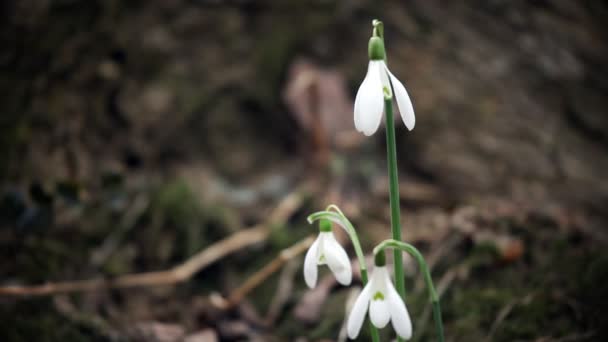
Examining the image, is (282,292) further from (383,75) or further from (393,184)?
(383,75)

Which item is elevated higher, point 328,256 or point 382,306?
point 328,256

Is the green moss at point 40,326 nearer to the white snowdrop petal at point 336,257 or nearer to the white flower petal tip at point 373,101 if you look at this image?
the white snowdrop petal at point 336,257

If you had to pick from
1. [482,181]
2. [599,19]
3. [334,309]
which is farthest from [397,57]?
[334,309]

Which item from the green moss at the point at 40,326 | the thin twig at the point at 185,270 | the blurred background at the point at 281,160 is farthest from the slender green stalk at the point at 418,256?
the thin twig at the point at 185,270

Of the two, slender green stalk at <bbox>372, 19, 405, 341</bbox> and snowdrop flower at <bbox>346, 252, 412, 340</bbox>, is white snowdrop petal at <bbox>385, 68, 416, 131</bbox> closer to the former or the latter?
slender green stalk at <bbox>372, 19, 405, 341</bbox>

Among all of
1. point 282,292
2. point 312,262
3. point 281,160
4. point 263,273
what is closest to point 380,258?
point 312,262

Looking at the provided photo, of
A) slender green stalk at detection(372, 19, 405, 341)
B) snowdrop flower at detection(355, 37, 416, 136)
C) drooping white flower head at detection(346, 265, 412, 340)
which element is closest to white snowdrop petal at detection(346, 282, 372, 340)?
drooping white flower head at detection(346, 265, 412, 340)

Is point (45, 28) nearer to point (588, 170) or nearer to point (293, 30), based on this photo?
point (293, 30)
